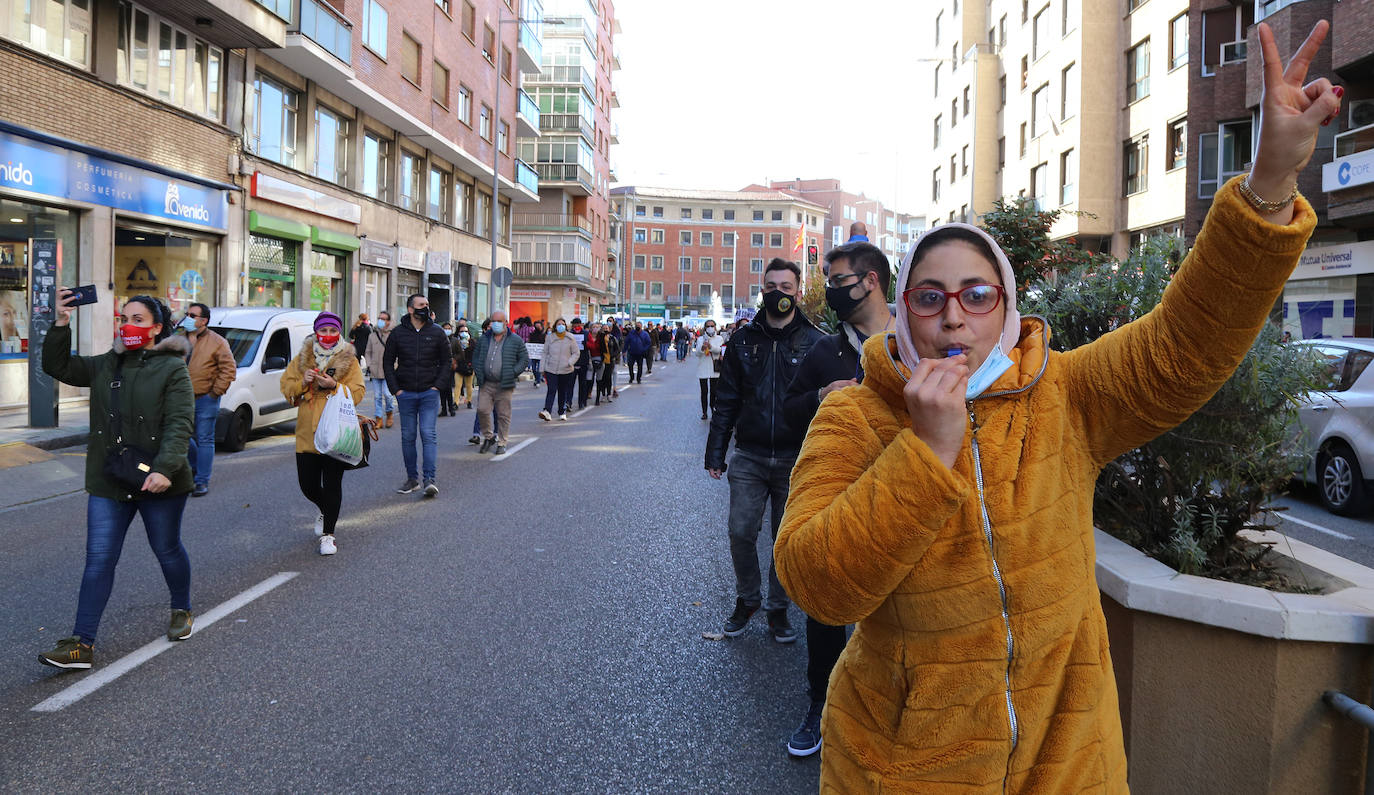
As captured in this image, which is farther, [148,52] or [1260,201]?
[148,52]

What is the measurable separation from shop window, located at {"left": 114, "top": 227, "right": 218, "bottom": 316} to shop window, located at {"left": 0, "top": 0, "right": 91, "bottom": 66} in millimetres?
3103

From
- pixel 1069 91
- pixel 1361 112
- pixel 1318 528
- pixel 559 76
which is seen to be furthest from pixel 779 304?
pixel 559 76

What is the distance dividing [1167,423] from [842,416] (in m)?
0.59

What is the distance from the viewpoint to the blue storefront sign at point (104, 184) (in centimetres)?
1546

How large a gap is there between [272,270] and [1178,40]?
2603 centimetres

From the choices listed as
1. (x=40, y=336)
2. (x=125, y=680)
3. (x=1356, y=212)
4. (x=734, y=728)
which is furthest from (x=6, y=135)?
(x=1356, y=212)

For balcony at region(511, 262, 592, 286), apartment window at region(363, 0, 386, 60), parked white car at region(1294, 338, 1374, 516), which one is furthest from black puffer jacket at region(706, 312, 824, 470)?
balcony at region(511, 262, 592, 286)

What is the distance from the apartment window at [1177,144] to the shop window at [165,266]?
84.4 feet

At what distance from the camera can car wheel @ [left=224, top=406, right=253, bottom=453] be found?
12.8 metres

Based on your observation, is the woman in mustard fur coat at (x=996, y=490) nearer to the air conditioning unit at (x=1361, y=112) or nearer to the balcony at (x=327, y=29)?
the balcony at (x=327, y=29)

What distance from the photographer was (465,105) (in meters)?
37.1

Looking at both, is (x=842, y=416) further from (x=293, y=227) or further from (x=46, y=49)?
(x=293, y=227)

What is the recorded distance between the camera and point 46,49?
53.5ft

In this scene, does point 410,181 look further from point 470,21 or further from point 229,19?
point 229,19
